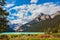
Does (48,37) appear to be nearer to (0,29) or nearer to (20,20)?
(20,20)

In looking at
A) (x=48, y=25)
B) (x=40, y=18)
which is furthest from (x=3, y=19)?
(x=48, y=25)

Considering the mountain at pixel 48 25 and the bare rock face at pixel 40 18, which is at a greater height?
the bare rock face at pixel 40 18

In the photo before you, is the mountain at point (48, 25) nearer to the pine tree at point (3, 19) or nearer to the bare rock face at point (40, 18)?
the bare rock face at point (40, 18)

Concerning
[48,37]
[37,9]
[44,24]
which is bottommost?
[48,37]

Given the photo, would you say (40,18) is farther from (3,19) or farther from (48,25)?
(3,19)

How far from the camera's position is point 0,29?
18.2 ft

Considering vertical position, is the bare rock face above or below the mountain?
above

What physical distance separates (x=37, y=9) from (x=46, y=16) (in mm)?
295

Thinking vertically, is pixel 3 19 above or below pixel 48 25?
above

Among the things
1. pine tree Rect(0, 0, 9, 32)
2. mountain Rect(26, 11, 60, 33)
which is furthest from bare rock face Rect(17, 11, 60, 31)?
pine tree Rect(0, 0, 9, 32)

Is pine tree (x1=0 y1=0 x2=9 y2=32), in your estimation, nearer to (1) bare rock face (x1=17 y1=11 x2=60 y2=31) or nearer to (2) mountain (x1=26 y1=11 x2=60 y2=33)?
(1) bare rock face (x1=17 y1=11 x2=60 y2=31)

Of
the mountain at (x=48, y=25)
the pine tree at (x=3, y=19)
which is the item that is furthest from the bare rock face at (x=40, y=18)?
the pine tree at (x=3, y=19)

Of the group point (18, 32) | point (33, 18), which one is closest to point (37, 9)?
point (33, 18)

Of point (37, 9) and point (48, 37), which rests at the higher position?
point (37, 9)
